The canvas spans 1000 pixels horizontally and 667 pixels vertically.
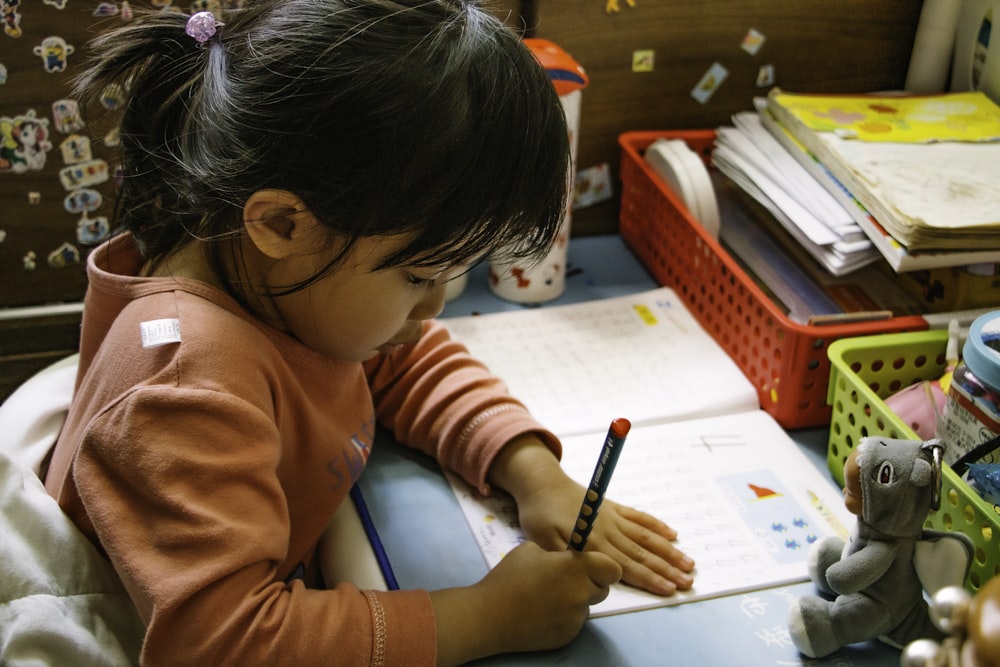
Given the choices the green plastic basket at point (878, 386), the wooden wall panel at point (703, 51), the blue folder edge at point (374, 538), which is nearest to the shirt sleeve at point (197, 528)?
the blue folder edge at point (374, 538)

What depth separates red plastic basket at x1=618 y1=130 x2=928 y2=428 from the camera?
3.03 feet

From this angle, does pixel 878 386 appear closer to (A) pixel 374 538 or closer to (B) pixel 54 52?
(A) pixel 374 538

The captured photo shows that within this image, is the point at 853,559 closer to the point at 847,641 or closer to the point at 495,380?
the point at 847,641

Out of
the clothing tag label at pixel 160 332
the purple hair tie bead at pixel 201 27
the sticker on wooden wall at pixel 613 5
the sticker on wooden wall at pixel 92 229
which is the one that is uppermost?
the purple hair tie bead at pixel 201 27

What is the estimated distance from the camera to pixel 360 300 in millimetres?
707

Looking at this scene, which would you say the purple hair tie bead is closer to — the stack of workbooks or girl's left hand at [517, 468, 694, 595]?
girl's left hand at [517, 468, 694, 595]

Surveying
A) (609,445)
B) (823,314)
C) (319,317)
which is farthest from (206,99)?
(823,314)

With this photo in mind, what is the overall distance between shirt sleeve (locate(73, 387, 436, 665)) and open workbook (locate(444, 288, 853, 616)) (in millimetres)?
196

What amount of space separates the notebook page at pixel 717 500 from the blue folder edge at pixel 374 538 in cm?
8

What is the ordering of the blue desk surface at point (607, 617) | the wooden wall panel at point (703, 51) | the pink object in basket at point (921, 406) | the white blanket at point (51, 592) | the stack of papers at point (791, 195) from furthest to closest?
the wooden wall panel at point (703, 51) → the stack of papers at point (791, 195) → the pink object in basket at point (921, 406) → the blue desk surface at point (607, 617) → the white blanket at point (51, 592)

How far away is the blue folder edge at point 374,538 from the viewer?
78 cm

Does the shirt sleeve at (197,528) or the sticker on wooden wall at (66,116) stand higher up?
the sticker on wooden wall at (66,116)

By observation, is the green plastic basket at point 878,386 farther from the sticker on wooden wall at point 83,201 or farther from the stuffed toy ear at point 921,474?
the sticker on wooden wall at point 83,201

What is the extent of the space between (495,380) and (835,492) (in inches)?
12.6
